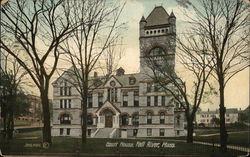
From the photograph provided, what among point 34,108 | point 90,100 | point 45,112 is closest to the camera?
point 90,100

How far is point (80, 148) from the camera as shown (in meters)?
4.77

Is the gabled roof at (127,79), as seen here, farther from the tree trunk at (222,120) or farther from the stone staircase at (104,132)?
the tree trunk at (222,120)

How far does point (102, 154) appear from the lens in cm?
465

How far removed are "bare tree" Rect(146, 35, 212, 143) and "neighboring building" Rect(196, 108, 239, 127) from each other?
12 cm

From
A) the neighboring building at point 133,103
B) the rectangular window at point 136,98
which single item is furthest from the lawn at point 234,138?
the rectangular window at point 136,98

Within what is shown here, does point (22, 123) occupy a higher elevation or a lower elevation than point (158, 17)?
lower

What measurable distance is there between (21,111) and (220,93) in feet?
11.1

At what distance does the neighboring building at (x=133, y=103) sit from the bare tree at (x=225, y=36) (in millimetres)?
569

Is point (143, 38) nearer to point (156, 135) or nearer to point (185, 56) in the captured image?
point (185, 56)

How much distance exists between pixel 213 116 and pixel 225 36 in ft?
4.15

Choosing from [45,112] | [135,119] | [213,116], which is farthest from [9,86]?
[213,116]

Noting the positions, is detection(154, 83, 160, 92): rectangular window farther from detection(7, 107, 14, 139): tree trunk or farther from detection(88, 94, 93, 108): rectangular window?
detection(7, 107, 14, 139): tree trunk

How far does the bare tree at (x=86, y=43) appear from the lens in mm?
4891

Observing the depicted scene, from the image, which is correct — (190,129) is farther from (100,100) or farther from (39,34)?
(39,34)
